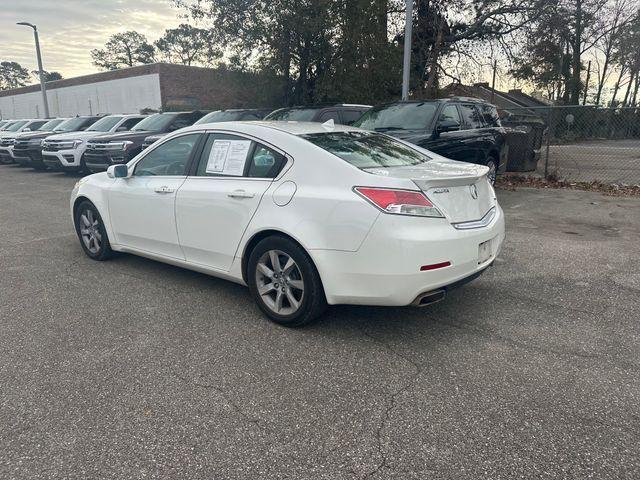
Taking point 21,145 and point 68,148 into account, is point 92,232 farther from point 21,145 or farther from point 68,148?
point 21,145

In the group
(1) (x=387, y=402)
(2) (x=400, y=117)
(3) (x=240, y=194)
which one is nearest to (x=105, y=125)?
(2) (x=400, y=117)

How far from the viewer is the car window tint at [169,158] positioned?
15.1ft

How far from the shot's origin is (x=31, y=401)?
2.92m

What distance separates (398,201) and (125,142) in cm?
1114

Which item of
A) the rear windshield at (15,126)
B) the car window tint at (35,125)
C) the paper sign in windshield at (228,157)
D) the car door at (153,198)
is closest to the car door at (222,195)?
the paper sign in windshield at (228,157)

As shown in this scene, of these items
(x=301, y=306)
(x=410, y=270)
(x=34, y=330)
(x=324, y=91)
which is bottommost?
(x=34, y=330)

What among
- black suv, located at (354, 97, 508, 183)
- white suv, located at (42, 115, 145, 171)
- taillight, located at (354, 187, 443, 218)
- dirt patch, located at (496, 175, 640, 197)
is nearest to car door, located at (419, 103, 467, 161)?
black suv, located at (354, 97, 508, 183)

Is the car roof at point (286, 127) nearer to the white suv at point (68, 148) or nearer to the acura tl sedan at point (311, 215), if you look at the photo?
the acura tl sedan at point (311, 215)

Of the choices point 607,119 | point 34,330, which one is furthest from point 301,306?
point 607,119

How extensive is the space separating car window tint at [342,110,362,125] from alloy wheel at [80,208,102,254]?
6.03 meters

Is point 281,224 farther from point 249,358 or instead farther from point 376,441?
point 376,441

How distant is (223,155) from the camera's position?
427cm

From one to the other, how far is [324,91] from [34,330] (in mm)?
15172

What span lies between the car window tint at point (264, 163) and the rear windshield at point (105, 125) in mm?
12787
